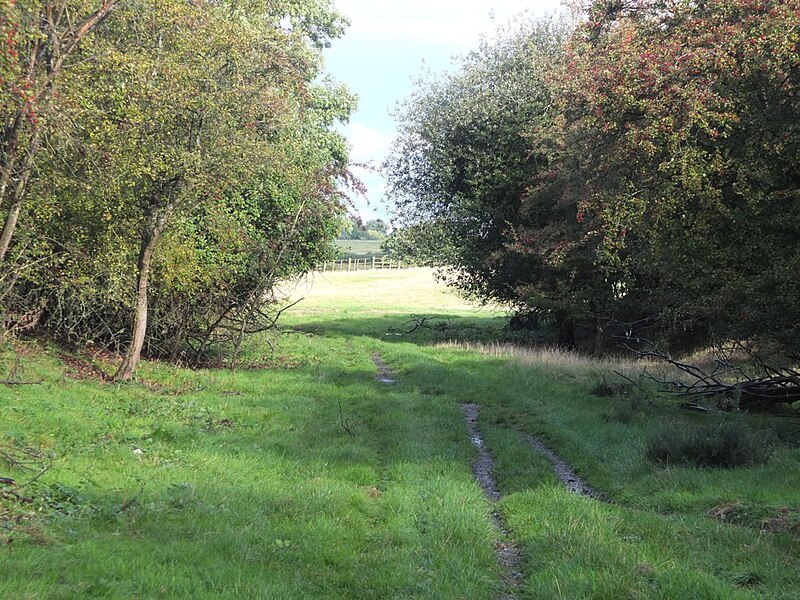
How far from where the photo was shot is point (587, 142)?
59.1ft

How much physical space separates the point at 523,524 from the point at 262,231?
17.8 m

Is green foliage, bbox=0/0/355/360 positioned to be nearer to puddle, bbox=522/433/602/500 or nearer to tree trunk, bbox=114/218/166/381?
tree trunk, bbox=114/218/166/381

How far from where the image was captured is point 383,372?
69.8 feet

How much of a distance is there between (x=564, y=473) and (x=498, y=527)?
278 cm

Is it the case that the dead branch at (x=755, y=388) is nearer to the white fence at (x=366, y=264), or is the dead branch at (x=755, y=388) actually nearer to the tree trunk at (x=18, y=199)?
the tree trunk at (x=18, y=199)

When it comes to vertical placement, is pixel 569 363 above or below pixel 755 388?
below

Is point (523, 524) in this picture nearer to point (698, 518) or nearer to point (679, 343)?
point (698, 518)

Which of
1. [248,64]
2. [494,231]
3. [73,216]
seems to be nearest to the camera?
[73,216]

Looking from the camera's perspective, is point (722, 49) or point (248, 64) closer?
point (722, 49)

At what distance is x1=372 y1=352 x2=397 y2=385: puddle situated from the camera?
760 inches

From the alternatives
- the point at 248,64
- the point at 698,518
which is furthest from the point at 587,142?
the point at 698,518

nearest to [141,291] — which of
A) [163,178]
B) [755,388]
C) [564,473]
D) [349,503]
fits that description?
[163,178]

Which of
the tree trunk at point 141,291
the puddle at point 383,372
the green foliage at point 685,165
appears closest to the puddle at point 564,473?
the green foliage at point 685,165

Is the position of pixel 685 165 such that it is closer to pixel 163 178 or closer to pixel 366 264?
pixel 163 178
